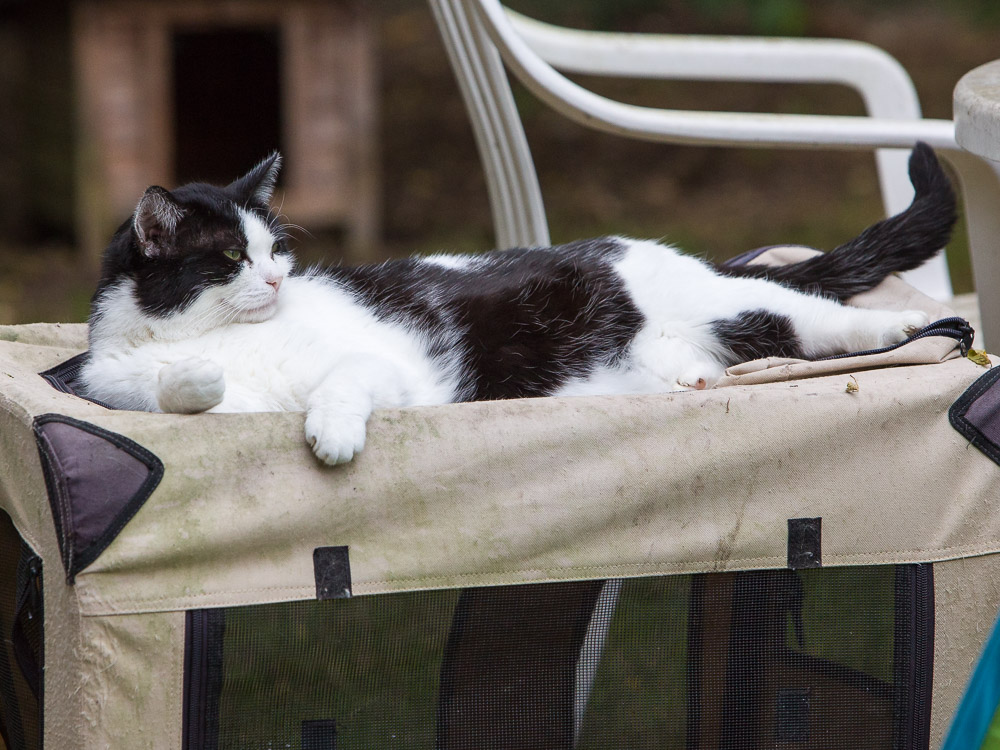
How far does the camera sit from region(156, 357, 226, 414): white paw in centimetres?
100

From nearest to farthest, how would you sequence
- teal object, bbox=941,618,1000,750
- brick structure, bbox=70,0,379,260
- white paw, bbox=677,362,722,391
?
1. teal object, bbox=941,618,1000,750
2. white paw, bbox=677,362,722,391
3. brick structure, bbox=70,0,379,260

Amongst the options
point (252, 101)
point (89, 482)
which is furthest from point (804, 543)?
point (252, 101)

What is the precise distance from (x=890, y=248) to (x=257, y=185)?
0.88 metres

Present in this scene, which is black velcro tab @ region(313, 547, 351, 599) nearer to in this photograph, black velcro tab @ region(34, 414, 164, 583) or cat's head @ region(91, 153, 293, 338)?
black velcro tab @ region(34, 414, 164, 583)

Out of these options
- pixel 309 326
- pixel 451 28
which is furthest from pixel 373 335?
pixel 451 28

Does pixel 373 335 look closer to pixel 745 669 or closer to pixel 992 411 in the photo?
pixel 745 669

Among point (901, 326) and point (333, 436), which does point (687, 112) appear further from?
point (333, 436)

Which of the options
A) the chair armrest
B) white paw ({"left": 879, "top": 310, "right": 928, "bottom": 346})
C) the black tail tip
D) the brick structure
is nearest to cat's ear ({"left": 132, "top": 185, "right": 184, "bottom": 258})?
white paw ({"left": 879, "top": 310, "right": 928, "bottom": 346})

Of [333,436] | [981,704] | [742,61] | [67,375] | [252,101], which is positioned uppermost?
[252,101]

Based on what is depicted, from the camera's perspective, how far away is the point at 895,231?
1480mm

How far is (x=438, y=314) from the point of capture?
4.56 ft

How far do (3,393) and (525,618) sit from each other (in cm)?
56

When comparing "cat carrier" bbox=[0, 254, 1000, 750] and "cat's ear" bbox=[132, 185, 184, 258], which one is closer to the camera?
"cat carrier" bbox=[0, 254, 1000, 750]

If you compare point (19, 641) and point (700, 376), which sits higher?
point (700, 376)
